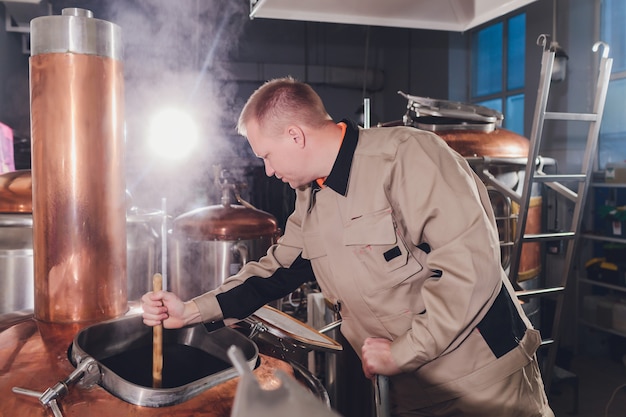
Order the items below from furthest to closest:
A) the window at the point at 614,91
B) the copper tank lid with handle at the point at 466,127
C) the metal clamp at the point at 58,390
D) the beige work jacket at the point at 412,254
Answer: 1. the window at the point at 614,91
2. the copper tank lid with handle at the point at 466,127
3. the beige work jacket at the point at 412,254
4. the metal clamp at the point at 58,390

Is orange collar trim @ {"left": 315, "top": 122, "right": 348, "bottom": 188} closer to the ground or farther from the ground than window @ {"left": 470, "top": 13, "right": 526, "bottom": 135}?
closer to the ground

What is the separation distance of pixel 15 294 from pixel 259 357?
126 centimetres

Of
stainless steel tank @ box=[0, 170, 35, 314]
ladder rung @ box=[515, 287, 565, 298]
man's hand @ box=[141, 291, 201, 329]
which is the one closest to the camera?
man's hand @ box=[141, 291, 201, 329]

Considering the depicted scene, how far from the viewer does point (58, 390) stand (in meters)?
1.24

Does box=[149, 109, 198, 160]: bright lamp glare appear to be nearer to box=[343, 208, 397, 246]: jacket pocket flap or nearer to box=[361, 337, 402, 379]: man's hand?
box=[343, 208, 397, 246]: jacket pocket flap

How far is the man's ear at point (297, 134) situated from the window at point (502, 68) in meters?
6.38

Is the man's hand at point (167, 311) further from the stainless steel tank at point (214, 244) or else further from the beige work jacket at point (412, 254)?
the stainless steel tank at point (214, 244)

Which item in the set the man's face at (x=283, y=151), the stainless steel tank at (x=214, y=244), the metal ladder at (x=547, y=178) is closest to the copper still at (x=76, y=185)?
the man's face at (x=283, y=151)

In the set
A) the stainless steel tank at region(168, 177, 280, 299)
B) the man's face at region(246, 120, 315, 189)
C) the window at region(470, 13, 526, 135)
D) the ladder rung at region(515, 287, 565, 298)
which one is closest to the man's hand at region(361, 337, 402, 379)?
the man's face at region(246, 120, 315, 189)

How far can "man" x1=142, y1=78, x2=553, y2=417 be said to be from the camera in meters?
1.40

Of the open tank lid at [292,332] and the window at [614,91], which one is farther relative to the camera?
the window at [614,91]

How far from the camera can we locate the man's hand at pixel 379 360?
4.73 feet

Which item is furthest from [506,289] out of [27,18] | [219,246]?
[27,18]

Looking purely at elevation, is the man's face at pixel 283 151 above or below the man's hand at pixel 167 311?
above
